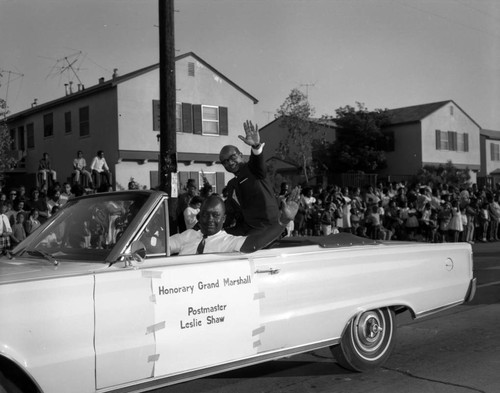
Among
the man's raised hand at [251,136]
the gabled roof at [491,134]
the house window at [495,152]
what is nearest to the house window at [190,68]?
the man's raised hand at [251,136]

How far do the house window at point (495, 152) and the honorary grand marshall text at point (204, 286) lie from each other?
48.5 meters

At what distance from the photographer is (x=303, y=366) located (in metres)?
5.61

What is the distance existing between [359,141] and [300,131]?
14.4 feet

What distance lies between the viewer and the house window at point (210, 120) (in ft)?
89.2

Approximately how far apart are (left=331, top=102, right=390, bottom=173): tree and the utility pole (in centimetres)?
2962

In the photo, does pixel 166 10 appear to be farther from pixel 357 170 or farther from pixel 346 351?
pixel 357 170

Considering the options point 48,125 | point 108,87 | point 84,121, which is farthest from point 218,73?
point 48,125

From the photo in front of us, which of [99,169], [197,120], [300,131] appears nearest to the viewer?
[99,169]

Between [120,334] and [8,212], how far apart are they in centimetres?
955

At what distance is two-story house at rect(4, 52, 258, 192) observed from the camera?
25.0 meters

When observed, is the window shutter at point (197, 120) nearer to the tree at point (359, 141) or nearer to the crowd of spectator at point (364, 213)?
the crowd of spectator at point (364, 213)

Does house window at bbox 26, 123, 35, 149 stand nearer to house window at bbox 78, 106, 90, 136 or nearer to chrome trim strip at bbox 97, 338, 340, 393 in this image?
house window at bbox 78, 106, 90, 136

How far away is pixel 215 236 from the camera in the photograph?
5.02 metres

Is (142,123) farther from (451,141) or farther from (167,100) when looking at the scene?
(451,141)
